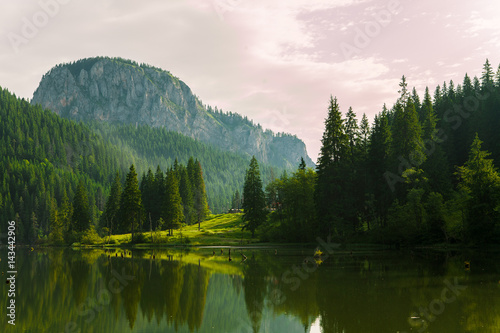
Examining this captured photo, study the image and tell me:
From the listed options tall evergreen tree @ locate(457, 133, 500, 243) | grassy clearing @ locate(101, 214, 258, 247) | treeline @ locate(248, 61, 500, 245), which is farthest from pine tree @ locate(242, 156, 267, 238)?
tall evergreen tree @ locate(457, 133, 500, 243)

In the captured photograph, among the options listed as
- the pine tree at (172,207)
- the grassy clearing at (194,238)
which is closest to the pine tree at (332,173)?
the grassy clearing at (194,238)

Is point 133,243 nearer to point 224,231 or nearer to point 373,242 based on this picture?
point 224,231

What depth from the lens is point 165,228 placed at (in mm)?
113312

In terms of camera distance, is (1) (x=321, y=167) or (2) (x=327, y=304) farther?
(1) (x=321, y=167)

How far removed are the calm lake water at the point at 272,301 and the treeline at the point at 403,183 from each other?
1962cm

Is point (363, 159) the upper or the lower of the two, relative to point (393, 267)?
upper

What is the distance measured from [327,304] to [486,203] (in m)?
40.7

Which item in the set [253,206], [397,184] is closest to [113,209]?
[253,206]

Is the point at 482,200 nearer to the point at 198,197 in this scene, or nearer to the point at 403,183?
the point at 403,183

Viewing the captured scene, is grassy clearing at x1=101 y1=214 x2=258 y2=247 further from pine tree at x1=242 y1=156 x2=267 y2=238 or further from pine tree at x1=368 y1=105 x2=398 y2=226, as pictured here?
Result: pine tree at x1=368 y1=105 x2=398 y2=226

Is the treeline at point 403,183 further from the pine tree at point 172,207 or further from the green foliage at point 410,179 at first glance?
the pine tree at point 172,207

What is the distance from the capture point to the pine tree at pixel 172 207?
101 metres

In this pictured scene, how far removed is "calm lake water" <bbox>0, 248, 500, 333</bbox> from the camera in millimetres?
18500

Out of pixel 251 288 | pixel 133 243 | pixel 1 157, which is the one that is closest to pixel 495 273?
pixel 251 288
